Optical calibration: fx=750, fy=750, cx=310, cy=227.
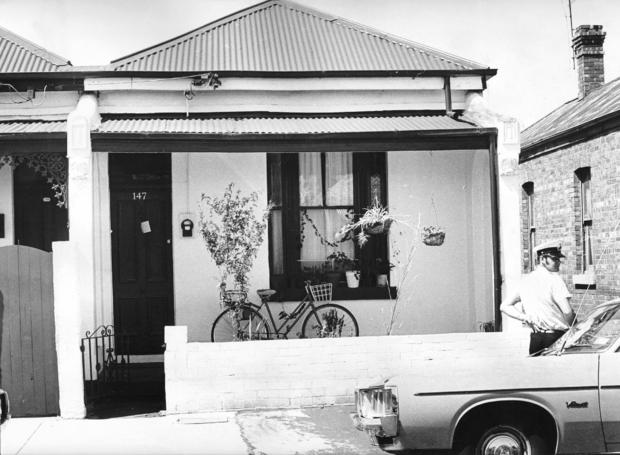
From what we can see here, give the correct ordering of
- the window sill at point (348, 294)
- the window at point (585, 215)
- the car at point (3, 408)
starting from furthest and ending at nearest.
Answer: the window at point (585, 215), the window sill at point (348, 294), the car at point (3, 408)

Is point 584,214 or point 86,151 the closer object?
point 86,151

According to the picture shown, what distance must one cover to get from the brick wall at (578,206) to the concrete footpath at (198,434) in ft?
20.1

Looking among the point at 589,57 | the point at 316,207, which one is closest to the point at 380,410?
the point at 316,207

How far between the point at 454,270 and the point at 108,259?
192 inches

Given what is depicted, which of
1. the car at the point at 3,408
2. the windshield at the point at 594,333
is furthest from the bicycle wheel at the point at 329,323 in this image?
the car at the point at 3,408

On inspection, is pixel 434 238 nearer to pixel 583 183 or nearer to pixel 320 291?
pixel 320 291

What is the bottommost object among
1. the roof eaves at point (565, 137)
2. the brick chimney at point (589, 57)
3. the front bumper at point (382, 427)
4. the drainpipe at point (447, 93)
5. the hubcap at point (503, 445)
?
the hubcap at point (503, 445)

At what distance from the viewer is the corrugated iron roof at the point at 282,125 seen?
909cm

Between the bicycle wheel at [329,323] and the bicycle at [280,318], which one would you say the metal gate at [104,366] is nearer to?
the bicycle at [280,318]

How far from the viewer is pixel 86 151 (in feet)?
28.1

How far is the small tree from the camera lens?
9547 millimetres

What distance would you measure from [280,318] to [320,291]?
65 cm

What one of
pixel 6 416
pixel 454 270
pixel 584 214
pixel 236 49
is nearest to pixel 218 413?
pixel 6 416

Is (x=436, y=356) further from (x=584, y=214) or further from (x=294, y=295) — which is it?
(x=584, y=214)
